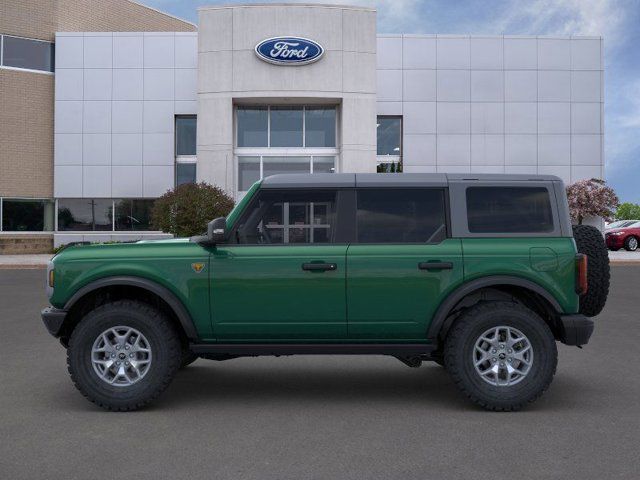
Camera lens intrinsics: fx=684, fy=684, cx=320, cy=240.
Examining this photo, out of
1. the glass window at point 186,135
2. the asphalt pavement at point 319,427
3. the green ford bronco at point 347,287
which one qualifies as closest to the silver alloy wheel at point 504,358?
the green ford bronco at point 347,287

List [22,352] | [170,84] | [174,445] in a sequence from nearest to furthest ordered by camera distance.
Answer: [174,445] < [22,352] < [170,84]

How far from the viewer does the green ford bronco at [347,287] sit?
18.1 feet

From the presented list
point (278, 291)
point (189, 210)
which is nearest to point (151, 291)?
point (278, 291)

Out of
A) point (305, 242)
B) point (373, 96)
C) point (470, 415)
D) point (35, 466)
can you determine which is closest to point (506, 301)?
point (470, 415)

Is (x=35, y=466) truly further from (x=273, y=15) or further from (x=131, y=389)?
(x=273, y=15)

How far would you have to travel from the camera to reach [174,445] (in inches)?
182

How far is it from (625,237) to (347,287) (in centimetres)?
3102

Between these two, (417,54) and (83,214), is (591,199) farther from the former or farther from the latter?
(83,214)

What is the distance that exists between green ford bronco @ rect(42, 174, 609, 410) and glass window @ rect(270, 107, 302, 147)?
25520 mm

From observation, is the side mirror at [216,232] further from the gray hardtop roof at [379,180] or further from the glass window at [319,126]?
the glass window at [319,126]

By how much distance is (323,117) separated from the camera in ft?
102

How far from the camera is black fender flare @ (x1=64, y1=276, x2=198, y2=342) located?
18.1ft

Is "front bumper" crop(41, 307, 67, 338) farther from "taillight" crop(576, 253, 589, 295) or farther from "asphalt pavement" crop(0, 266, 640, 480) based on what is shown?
"taillight" crop(576, 253, 589, 295)

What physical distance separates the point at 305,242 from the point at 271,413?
4.62ft
